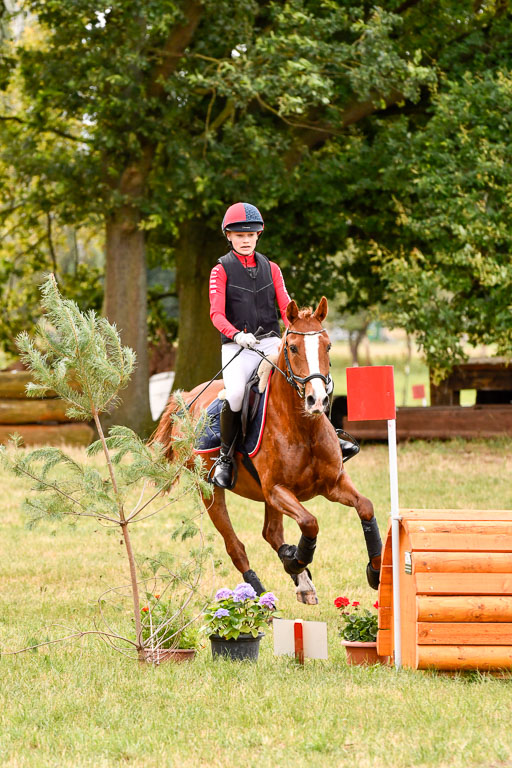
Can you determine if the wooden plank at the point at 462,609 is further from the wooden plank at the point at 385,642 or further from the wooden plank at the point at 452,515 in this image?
the wooden plank at the point at 385,642

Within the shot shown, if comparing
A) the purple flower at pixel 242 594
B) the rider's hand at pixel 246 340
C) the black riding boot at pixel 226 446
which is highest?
the rider's hand at pixel 246 340

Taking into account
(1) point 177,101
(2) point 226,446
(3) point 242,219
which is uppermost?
(1) point 177,101

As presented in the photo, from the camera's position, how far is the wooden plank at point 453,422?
2128 centimetres

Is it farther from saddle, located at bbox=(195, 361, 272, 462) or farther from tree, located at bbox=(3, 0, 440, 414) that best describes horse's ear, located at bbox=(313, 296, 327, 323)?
tree, located at bbox=(3, 0, 440, 414)

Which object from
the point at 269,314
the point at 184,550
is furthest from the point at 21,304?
the point at 269,314

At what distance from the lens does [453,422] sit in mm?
21484

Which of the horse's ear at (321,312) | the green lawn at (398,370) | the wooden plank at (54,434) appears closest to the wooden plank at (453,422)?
the wooden plank at (54,434)

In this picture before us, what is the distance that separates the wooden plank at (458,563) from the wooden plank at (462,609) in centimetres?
16

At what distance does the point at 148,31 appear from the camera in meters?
18.9

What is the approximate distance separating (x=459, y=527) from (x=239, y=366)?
2775 mm

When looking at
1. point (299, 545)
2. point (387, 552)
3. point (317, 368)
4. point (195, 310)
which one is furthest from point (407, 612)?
point (195, 310)

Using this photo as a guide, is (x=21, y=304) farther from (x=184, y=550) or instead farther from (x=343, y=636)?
(x=343, y=636)

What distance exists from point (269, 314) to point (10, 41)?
15.1m

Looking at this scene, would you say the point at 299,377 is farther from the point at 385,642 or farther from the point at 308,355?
the point at 385,642
